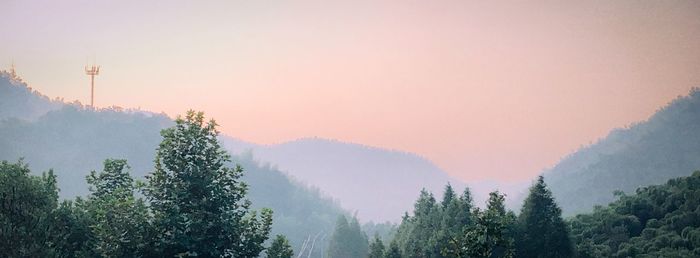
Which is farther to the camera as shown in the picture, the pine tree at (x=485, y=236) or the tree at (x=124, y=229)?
the pine tree at (x=485, y=236)

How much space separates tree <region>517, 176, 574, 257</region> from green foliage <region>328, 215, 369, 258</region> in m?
83.0

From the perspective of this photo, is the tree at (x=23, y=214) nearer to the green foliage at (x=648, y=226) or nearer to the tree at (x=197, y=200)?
the tree at (x=197, y=200)

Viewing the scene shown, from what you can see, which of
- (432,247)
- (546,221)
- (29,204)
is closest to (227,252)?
(29,204)

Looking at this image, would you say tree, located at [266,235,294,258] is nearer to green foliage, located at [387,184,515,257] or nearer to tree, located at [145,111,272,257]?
tree, located at [145,111,272,257]

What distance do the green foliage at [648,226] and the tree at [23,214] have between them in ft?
127

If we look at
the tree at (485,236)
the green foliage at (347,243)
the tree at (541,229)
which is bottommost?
the tree at (485,236)

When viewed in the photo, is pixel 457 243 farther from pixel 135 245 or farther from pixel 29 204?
pixel 29 204

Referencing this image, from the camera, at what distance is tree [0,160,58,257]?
82.9 feet

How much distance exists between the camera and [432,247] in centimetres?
5894

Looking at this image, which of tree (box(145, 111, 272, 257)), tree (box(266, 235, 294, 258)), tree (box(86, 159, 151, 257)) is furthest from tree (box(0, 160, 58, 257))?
tree (box(266, 235, 294, 258))

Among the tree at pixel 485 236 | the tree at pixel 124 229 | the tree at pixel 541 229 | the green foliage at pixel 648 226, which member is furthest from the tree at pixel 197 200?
the green foliage at pixel 648 226

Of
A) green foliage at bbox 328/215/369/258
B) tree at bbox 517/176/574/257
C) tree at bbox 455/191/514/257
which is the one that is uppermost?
green foliage at bbox 328/215/369/258

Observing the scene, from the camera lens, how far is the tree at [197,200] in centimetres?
2400

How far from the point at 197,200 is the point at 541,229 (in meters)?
31.5
